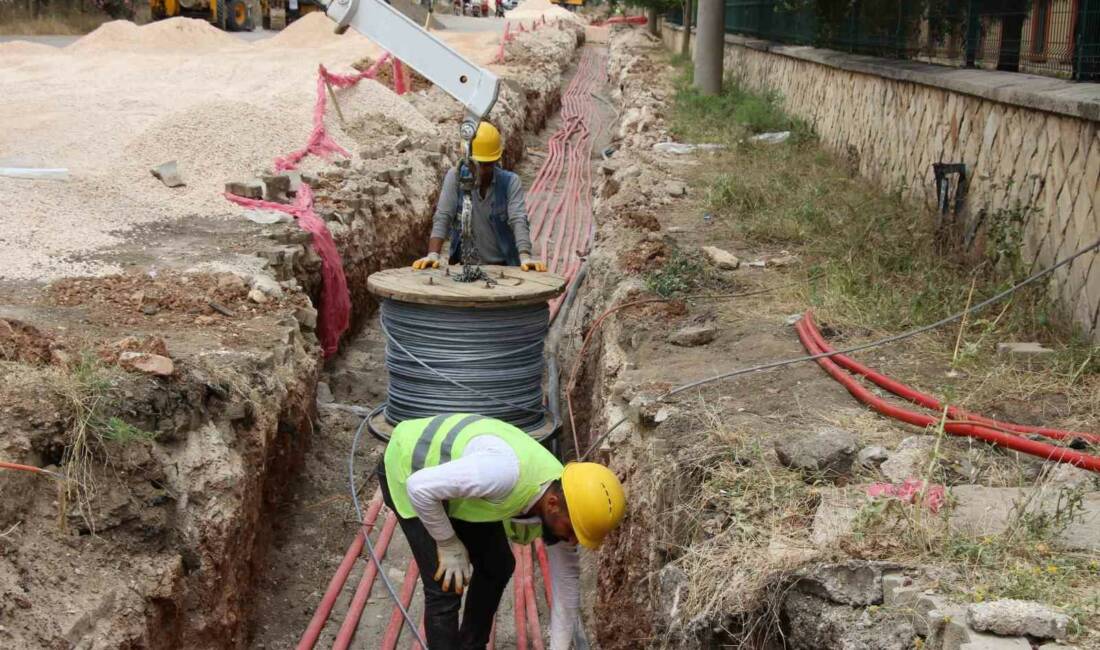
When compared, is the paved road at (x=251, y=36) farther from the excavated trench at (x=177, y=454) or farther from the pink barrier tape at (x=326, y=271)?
the excavated trench at (x=177, y=454)

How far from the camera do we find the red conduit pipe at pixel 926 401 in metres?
4.54

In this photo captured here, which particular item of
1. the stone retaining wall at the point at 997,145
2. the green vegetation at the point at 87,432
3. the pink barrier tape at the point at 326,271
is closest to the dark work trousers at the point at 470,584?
the green vegetation at the point at 87,432

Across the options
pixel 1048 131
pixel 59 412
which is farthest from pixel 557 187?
pixel 59 412

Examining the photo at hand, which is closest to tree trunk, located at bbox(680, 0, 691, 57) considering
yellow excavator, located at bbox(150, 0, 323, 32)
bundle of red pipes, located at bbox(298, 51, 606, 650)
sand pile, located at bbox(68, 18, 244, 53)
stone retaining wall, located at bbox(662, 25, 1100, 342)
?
bundle of red pipes, located at bbox(298, 51, 606, 650)

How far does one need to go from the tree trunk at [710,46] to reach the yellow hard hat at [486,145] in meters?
11.3

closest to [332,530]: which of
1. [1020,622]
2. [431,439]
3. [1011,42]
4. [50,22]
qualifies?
[431,439]

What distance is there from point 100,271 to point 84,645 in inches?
141

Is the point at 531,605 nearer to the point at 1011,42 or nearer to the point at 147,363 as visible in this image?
the point at 147,363

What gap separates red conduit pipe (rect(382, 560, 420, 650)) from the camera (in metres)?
5.50

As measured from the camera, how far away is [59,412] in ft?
15.7

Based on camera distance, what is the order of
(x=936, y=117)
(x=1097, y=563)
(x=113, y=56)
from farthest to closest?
(x=113, y=56)
(x=936, y=117)
(x=1097, y=563)

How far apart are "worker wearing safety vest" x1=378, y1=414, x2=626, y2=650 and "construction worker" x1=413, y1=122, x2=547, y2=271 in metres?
2.80

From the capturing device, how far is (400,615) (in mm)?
5750

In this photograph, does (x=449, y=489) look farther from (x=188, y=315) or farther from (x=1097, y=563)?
(x=188, y=315)
